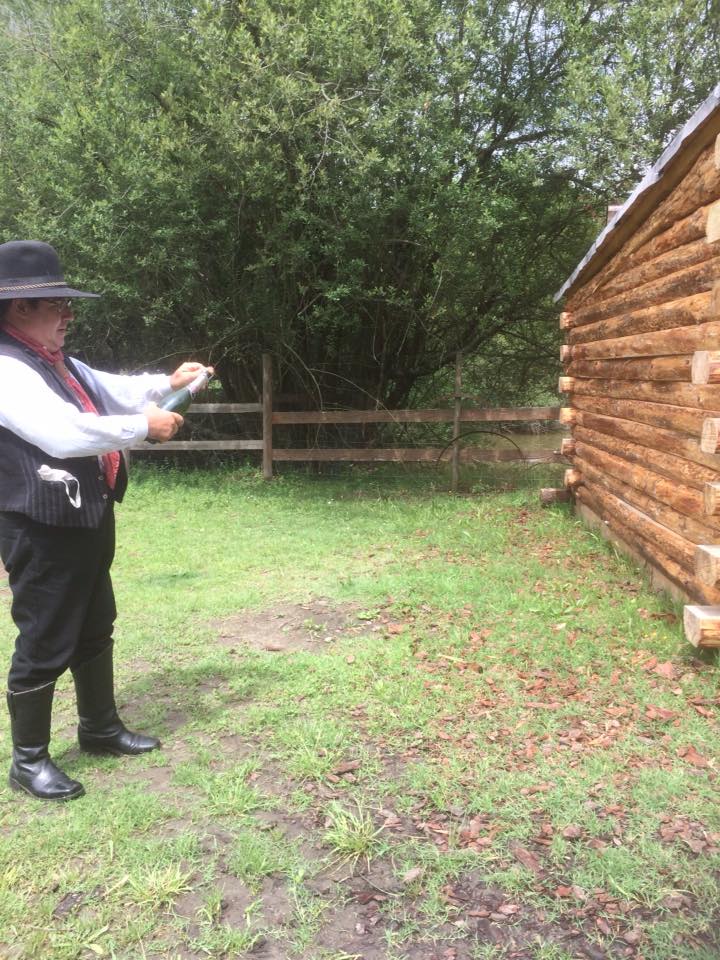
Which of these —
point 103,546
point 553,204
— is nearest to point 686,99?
point 553,204

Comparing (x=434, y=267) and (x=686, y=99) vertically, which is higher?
(x=686, y=99)

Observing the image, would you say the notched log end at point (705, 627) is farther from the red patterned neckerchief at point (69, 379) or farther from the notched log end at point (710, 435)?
the red patterned neckerchief at point (69, 379)

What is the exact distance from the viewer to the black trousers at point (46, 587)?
2.64m

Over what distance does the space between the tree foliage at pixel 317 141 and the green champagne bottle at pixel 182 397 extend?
18.0ft

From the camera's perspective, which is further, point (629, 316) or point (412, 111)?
point (412, 111)

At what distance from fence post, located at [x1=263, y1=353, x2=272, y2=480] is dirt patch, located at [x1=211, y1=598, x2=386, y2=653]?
5.41 m

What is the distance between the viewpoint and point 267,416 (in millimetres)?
10344

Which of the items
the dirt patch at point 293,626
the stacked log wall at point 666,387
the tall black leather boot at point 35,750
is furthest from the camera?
the dirt patch at point 293,626

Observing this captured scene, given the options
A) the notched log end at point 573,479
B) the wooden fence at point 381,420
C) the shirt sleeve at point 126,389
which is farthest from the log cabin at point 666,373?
the shirt sleeve at point 126,389

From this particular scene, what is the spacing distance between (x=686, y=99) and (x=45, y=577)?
31.3 feet

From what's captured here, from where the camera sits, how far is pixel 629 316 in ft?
18.7

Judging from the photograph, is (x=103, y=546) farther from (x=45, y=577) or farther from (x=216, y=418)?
(x=216, y=418)

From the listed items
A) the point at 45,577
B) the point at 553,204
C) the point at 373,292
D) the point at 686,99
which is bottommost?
the point at 45,577

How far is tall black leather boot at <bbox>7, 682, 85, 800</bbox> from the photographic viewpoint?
9.10 feet
